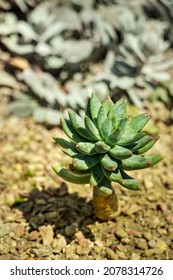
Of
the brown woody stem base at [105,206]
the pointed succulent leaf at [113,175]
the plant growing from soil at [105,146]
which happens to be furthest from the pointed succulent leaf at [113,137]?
the brown woody stem base at [105,206]

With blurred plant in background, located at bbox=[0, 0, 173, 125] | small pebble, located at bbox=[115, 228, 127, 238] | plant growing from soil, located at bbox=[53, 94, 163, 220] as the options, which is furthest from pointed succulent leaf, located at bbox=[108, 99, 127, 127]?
blurred plant in background, located at bbox=[0, 0, 173, 125]

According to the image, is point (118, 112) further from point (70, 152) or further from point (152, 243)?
point (152, 243)

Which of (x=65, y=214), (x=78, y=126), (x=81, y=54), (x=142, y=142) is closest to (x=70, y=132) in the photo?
(x=78, y=126)

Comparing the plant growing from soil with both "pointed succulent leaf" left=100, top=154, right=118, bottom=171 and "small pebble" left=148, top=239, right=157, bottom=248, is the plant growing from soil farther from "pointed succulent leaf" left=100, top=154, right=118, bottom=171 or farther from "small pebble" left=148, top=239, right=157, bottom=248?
"small pebble" left=148, top=239, right=157, bottom=248

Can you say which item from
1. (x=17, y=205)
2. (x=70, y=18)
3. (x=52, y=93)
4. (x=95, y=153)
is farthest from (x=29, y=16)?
(x=95, y=153)

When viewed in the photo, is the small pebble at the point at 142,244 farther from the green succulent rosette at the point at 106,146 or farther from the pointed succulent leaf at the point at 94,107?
the pointed succulent leaf at the point at 94,107
